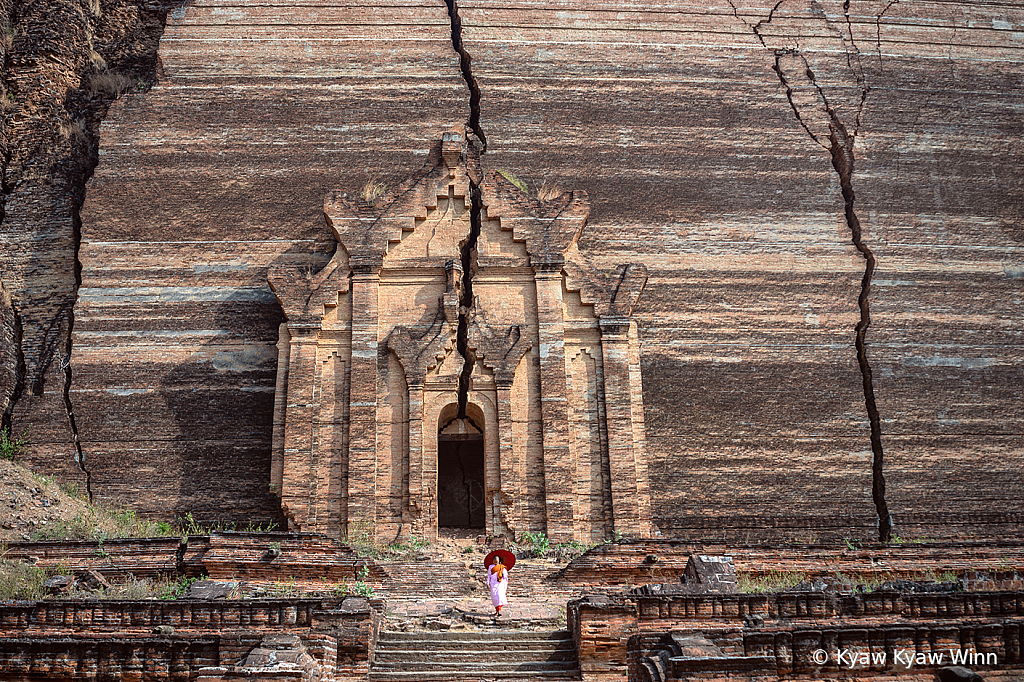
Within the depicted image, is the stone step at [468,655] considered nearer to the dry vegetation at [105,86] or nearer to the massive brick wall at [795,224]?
the massive brick wall at [795,224]

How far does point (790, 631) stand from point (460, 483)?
33.6ft

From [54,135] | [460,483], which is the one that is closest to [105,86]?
[54,135]

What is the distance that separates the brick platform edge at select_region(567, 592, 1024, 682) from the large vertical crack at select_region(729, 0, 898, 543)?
21.8 feet

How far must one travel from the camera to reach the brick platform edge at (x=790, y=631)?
805 cm

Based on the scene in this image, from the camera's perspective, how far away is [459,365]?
50.0ft

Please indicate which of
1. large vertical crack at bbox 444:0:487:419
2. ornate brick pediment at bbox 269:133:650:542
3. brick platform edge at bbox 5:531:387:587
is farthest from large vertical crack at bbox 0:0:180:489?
large vertical crack at bbox 444:0:487:419

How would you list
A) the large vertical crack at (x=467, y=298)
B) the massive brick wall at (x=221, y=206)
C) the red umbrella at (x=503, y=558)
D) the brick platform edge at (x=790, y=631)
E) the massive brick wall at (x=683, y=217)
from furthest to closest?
the massive brick wall at (x=683, y=217), the massive brick wall at (x=221, y=206), the large vertical crack at (x=467, y=298), the red umbrella at (x=503, y=558), the brick platform edge at (x=790, y=631)

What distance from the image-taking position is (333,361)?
50.5 ft

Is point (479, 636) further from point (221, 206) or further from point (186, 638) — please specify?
point (221, 206)

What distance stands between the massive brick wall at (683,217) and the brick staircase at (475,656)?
19.9 feet

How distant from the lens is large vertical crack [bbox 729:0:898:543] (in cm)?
1688

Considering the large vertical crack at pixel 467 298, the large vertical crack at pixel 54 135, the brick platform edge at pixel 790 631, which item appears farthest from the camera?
the large vertical crack at pixel 54 135

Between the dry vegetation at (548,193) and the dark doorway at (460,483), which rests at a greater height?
the dry vegetation at (548,193)

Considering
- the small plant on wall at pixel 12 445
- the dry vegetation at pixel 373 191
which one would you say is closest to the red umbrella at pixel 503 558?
the dry vegetation at pixel 373 191
